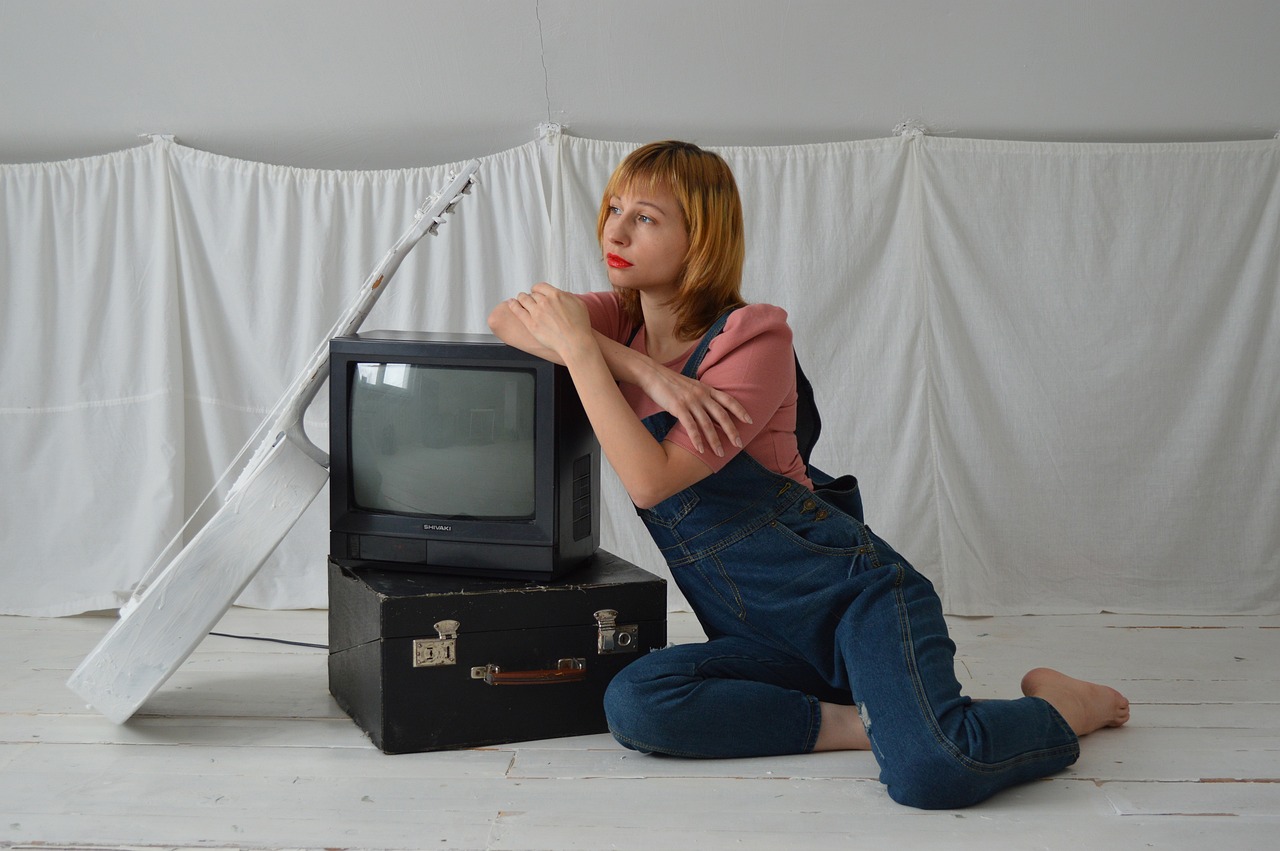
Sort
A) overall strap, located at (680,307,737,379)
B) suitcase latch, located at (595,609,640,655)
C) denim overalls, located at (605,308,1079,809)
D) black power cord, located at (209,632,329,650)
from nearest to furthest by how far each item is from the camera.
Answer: denim overalls, located at (605,308,1079,809) < overall strap, located at (680,307,737,379) < suitcase latch, located at (595,609,640,655) < black power cord, located at (209,632,329,650)

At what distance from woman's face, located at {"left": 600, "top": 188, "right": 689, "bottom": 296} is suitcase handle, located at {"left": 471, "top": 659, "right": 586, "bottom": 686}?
0.61 metres

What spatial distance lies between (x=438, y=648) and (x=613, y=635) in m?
0.28

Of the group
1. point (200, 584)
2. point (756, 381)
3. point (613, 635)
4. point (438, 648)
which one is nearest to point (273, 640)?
point (200, 584)

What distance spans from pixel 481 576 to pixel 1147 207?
5.76ft

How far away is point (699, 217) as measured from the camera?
6.07 feet

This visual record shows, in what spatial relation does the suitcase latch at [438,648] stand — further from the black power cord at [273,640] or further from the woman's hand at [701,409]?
the black power cord at [273,640]

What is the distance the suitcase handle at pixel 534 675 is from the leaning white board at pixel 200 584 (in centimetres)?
38

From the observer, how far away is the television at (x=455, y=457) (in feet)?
6.23

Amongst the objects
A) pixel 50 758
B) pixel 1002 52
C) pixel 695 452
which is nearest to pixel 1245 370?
pixel 1002 52

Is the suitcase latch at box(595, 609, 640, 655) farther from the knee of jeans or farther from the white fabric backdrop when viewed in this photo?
the white fabric backdrop

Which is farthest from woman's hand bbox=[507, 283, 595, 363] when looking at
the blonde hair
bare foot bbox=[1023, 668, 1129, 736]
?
bare foot bbox=[1023, 668, 1129, 736]

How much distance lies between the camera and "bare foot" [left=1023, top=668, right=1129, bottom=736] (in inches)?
74.2

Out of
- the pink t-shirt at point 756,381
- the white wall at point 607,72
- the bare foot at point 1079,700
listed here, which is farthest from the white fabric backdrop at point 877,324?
the pink t-shirt at point 756,381

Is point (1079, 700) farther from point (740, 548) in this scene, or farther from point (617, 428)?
point (617, 428)
